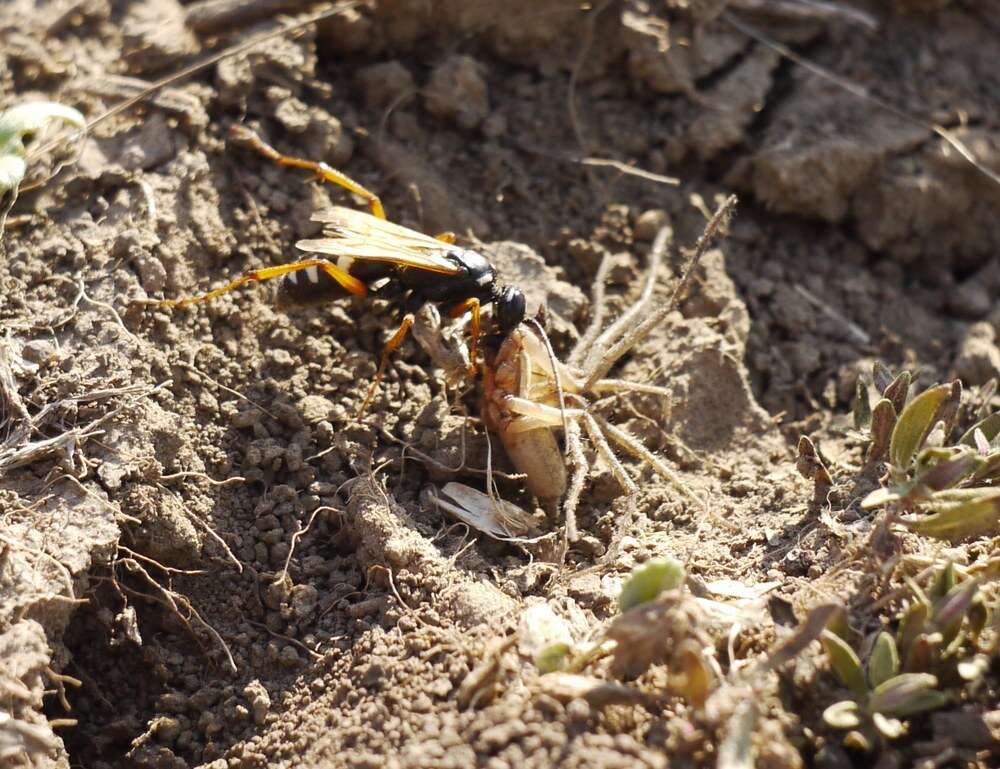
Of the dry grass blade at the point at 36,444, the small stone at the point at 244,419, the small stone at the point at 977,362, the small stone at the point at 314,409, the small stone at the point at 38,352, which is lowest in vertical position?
the small stone at the point at 977,362

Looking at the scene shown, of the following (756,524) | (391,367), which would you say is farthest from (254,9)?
(756,524)

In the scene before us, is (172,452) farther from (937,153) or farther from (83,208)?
(937,153)

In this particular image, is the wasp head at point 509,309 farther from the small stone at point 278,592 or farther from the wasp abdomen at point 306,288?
the small stone at point 278,592

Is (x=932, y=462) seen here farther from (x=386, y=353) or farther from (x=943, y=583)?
(x=386, y=353)

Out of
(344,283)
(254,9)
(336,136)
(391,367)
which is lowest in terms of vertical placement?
(391,367)

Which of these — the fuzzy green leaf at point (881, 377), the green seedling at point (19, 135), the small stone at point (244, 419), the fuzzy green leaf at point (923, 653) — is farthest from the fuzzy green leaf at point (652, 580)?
the green seedling at point (19, 135)
